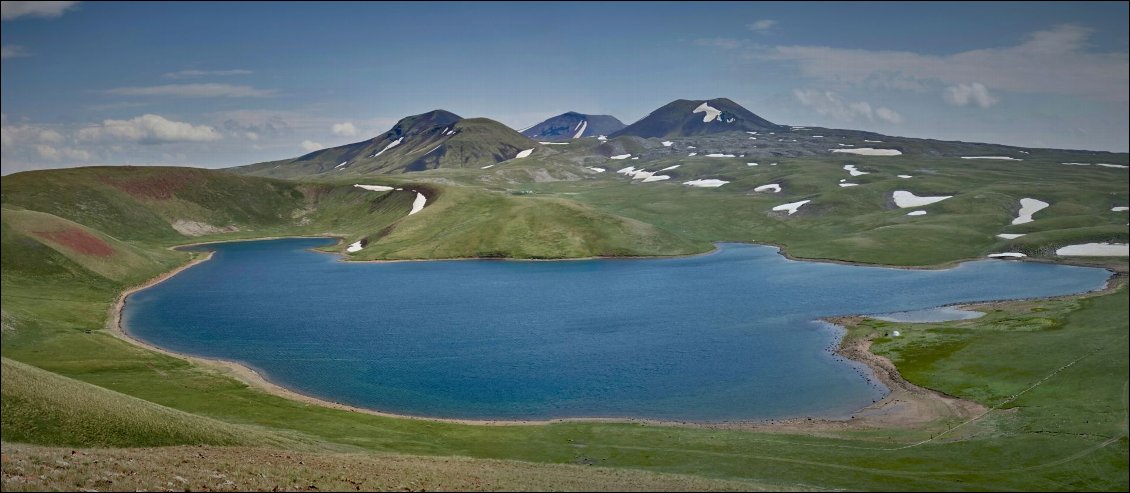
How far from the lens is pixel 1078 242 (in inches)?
5595

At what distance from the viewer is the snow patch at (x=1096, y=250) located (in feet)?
447

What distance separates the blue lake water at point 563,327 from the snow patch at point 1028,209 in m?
45.9

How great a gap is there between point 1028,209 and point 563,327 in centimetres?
16473

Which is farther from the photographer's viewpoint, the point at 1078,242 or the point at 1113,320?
the point at 1078,242

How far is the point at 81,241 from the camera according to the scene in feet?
413

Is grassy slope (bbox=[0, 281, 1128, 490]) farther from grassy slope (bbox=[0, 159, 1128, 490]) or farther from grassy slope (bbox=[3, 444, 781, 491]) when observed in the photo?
grassy slope (bbox=[3, 444, 781, 491])

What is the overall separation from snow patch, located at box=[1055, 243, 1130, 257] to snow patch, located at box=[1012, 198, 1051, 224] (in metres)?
32.7

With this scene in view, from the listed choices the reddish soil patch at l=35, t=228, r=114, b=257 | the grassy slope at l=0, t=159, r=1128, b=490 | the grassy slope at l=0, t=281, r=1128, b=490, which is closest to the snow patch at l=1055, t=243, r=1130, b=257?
the grassy slope at l=0, t=159, r=1128, b=490

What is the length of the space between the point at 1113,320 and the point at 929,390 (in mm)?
36995

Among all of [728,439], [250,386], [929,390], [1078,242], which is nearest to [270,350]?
[250,386]

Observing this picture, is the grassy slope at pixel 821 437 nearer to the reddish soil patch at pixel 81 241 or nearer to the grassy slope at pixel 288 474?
the grassy slope at pixel 288 474

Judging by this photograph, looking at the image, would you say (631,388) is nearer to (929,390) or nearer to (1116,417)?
(929,390)

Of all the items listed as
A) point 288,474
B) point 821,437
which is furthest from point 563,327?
point 288,474

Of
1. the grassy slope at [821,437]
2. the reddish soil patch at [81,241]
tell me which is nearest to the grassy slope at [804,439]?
A: the grassy slope at [821,437]
